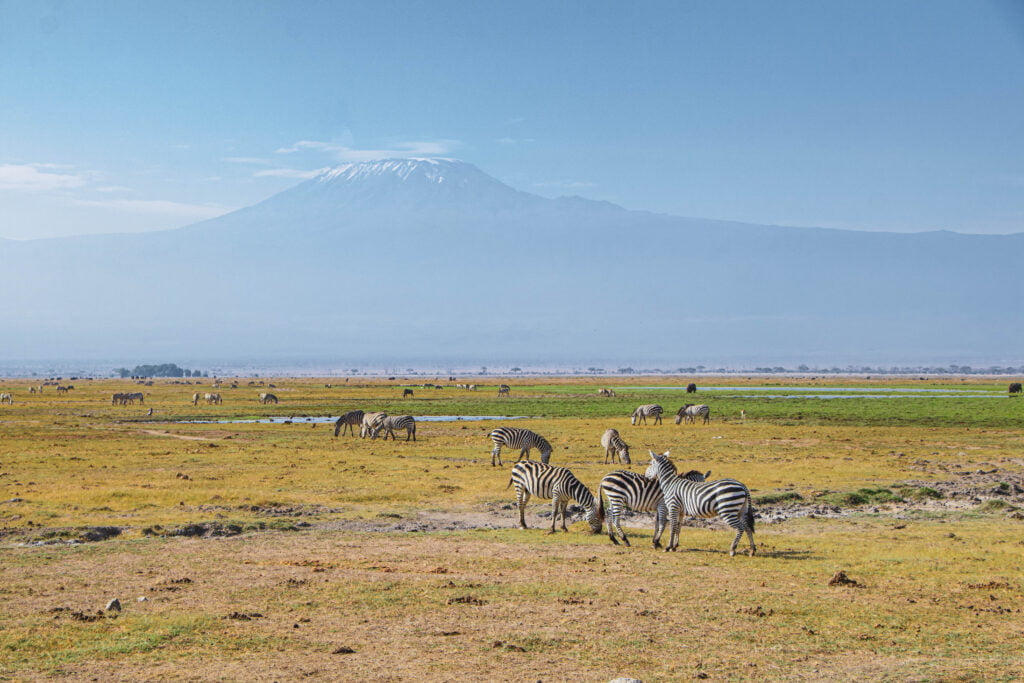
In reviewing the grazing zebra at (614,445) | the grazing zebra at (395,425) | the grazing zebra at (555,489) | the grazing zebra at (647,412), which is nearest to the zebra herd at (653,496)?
the grazing zebra at (555,489)

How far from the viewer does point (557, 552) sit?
1859cm

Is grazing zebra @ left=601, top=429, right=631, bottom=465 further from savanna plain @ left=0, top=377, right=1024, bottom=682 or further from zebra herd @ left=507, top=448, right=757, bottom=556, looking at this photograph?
zebra herd @ left=507, top=448, right=757, bottom=556

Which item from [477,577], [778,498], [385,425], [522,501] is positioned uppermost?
[522,501]

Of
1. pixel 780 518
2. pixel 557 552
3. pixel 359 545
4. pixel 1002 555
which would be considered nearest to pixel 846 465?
pixel 780 518

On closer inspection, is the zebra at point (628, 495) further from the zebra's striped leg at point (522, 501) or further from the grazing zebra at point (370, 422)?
the grazing zebra at point (370, 422)

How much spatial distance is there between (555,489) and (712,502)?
165 inches

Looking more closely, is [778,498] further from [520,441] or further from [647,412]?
[647,412]

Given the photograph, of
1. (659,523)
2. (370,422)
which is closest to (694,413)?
(370,422)

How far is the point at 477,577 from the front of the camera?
16.3 m

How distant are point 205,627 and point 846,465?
27.3m

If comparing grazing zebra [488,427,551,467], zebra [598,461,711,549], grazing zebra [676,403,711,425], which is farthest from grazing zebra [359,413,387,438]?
zebra [598,461,711,549]

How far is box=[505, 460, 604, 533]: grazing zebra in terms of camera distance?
20.9 m

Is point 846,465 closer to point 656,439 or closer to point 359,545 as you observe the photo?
point 656,439

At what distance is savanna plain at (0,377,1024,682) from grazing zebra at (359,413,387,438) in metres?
12.2
